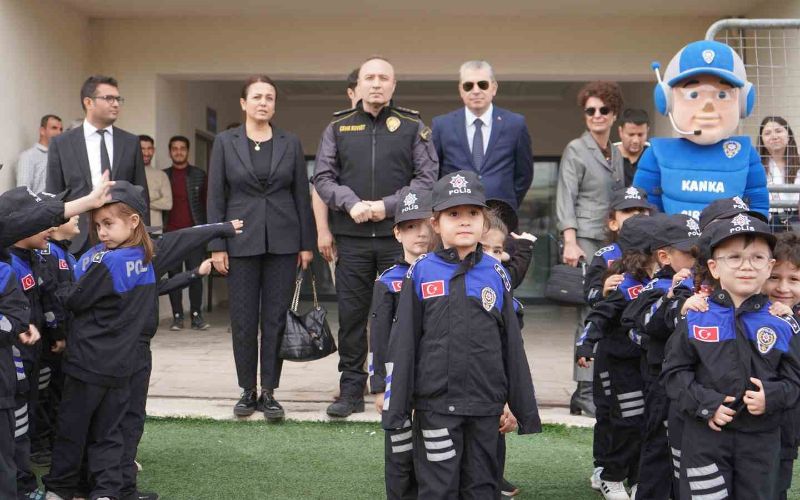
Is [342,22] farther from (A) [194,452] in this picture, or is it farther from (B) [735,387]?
(B) [735,387]

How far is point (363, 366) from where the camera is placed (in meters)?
5.92

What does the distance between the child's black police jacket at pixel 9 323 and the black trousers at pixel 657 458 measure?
101 inches

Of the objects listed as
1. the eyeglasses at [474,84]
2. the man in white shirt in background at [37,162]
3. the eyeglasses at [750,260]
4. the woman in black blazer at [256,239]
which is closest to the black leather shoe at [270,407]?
the woman in black blazer at [256,239]

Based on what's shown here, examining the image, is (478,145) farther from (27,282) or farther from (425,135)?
(27,282)

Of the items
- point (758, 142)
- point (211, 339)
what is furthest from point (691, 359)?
point (211, 339)

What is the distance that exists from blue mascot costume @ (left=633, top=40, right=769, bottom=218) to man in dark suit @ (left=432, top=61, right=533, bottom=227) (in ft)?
3.61

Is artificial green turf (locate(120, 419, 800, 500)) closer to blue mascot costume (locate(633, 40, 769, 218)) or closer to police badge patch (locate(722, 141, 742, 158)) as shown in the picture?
blue mascot costume (locate(633, 40, 769, 218))

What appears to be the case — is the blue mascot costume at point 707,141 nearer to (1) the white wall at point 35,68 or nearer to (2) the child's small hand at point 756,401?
(2) the child's small hand at point 756,401

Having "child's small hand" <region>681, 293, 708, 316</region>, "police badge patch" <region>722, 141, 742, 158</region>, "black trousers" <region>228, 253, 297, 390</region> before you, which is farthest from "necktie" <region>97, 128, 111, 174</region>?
"child's small hand" <region>681, 293, 708, 316</region>

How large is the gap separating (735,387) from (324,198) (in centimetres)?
293

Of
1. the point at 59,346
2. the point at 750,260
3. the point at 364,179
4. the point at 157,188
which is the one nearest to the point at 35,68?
the point at 157,188

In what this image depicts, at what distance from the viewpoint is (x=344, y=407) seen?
227 inches

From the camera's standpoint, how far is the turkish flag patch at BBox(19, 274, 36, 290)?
14.2 feet

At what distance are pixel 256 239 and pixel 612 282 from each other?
88.9 inches
